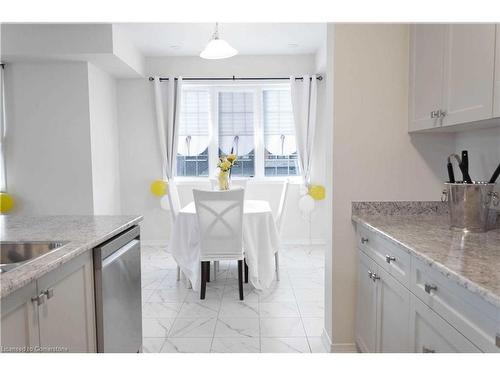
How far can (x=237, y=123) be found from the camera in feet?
17.8

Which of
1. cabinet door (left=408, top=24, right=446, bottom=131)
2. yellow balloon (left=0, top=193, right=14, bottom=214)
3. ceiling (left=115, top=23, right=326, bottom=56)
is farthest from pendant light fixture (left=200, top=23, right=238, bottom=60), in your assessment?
yellow balloon (left=0, top=193, right=14, bottom=214)

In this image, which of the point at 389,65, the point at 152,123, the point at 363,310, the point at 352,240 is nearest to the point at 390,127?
the point at 389,65

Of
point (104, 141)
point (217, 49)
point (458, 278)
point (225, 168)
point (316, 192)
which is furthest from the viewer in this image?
point (316, 192)

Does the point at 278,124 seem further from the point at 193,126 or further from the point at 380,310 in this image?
the point at 380,310

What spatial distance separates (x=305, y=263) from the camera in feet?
14.5

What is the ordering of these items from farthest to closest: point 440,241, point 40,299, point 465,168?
point 465,168, point 440,241, point 40,299

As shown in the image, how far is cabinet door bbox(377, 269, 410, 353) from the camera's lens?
1500 millimetres

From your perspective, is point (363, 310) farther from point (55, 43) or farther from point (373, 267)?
point (55, 43)

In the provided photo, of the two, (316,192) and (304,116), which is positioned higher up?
(304,116)

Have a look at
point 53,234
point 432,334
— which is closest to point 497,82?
point 432,334

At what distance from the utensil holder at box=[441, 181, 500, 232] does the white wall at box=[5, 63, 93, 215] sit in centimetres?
396

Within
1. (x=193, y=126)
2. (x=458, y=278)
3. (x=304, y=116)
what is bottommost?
(x=458, y=278)

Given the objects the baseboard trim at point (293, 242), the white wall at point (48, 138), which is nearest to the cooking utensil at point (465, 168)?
the baseboard trim at point (293, 242)

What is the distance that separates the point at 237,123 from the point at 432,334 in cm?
447
